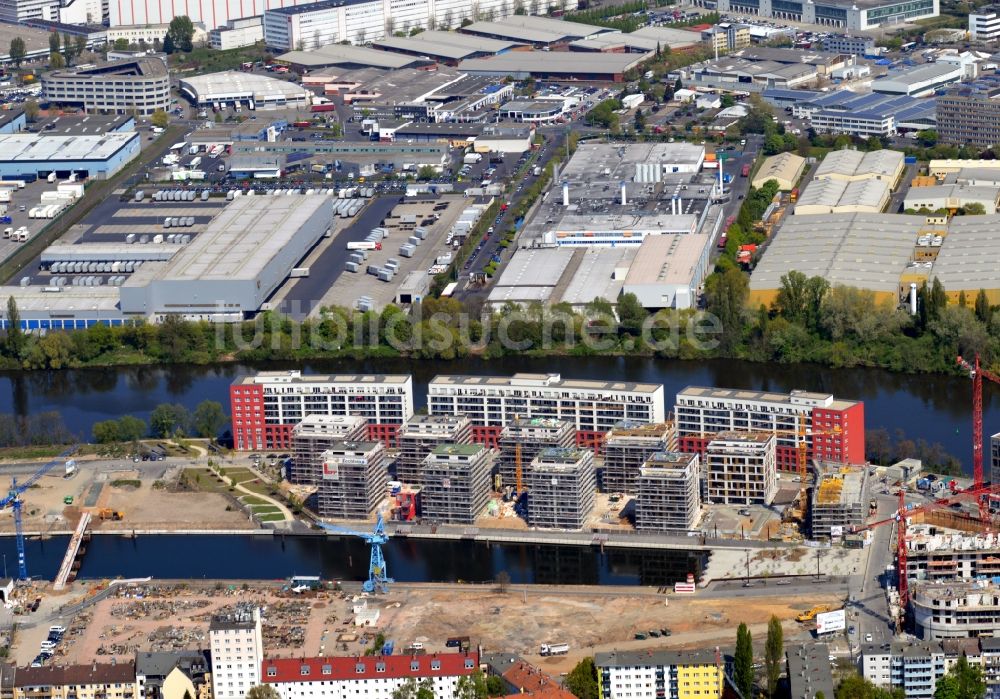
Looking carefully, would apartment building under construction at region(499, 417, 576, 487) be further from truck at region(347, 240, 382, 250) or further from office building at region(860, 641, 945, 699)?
truck at region(347, 240, 382, 250)

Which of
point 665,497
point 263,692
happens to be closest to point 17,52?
point 665,497

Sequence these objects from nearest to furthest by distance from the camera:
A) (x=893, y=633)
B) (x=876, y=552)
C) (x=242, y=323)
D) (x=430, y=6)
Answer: (x=893, y=633) → (x=876, y=552) → (x=242, y=323) → (x=430, y=6)

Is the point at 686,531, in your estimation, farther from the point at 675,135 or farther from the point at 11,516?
the point at 675,135

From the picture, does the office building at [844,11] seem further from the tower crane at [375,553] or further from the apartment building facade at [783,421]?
the tower crane at [375,553]

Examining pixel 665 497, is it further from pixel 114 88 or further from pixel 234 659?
pixel 114 88

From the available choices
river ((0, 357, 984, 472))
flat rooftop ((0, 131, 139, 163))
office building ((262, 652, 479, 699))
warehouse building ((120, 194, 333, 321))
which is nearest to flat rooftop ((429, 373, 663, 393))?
river ((0, 357, 984, 472))

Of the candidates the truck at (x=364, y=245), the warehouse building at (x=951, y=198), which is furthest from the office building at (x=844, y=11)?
the truck at (x=364, y=245)

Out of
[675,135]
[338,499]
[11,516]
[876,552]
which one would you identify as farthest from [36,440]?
[675,135]
